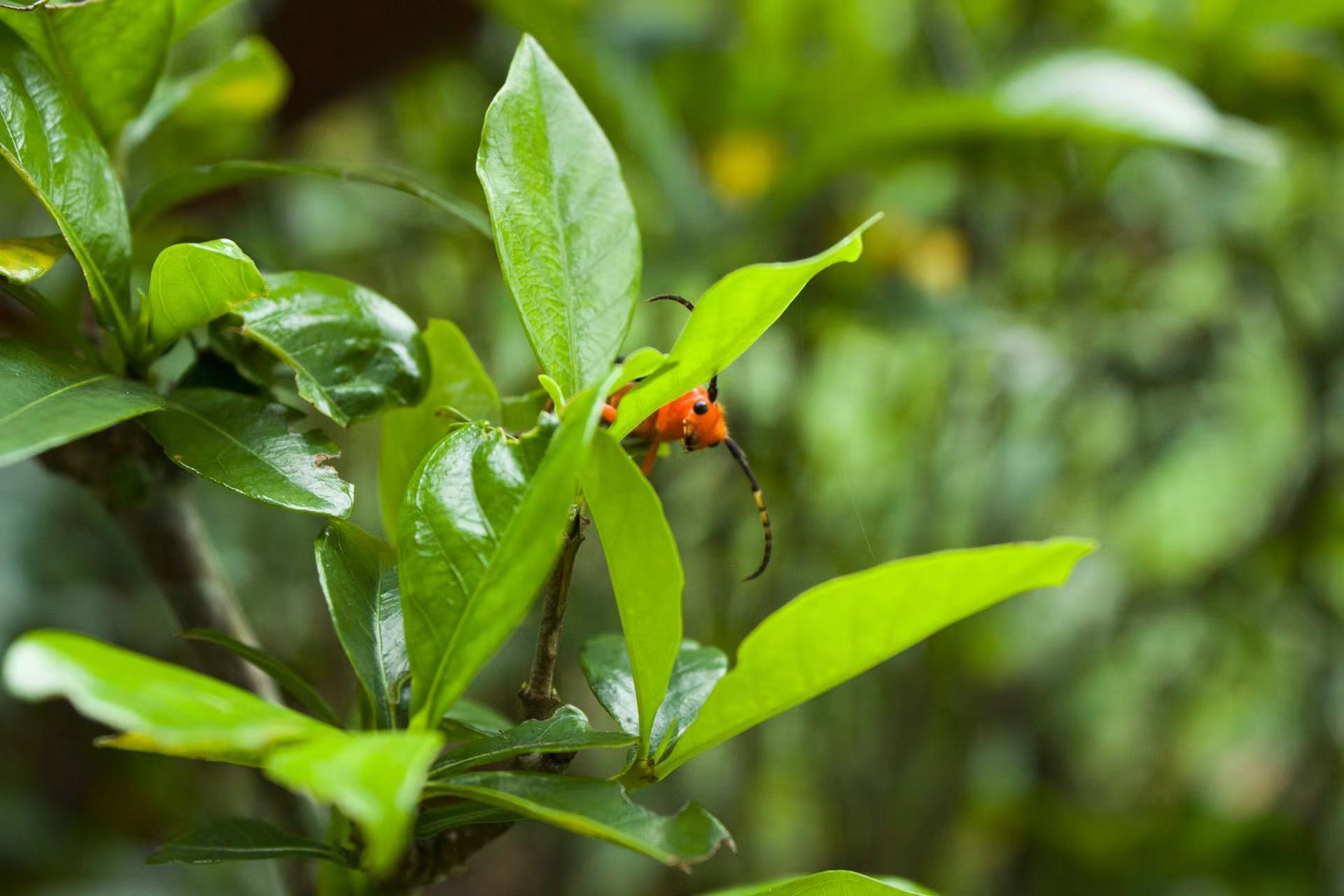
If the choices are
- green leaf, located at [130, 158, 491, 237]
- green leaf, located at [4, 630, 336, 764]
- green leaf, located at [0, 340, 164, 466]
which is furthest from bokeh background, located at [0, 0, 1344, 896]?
green leaf, located at [4, 630, 336, 764]

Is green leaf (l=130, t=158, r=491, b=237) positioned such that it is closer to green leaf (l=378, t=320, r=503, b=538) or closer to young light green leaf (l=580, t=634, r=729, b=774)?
green leaf (l=378, t=320, r=503, b=538)

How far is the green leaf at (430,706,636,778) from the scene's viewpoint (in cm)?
30

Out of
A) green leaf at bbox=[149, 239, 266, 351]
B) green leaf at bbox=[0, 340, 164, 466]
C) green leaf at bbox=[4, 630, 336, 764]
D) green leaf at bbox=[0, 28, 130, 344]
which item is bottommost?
green leaf at bbox=[4, 630, 336, 764]

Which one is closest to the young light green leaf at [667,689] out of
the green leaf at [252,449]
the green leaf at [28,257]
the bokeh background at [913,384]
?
the green leaf at [252,449]

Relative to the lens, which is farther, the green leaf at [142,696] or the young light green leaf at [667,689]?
the young light green leaf at [667,689]

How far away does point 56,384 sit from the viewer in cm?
31

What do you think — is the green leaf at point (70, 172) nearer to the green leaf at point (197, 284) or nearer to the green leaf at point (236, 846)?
the green leaf at point (197, 284)

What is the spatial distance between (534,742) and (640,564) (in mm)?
62

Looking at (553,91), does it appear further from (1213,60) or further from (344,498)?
(1213,60)

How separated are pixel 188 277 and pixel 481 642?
0.49ft

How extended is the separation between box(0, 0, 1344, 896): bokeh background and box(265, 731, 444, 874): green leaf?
674 millimetres

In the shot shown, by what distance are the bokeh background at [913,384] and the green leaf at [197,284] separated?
0.54 m

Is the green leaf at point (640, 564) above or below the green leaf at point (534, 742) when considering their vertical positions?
above

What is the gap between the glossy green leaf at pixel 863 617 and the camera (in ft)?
0.83
